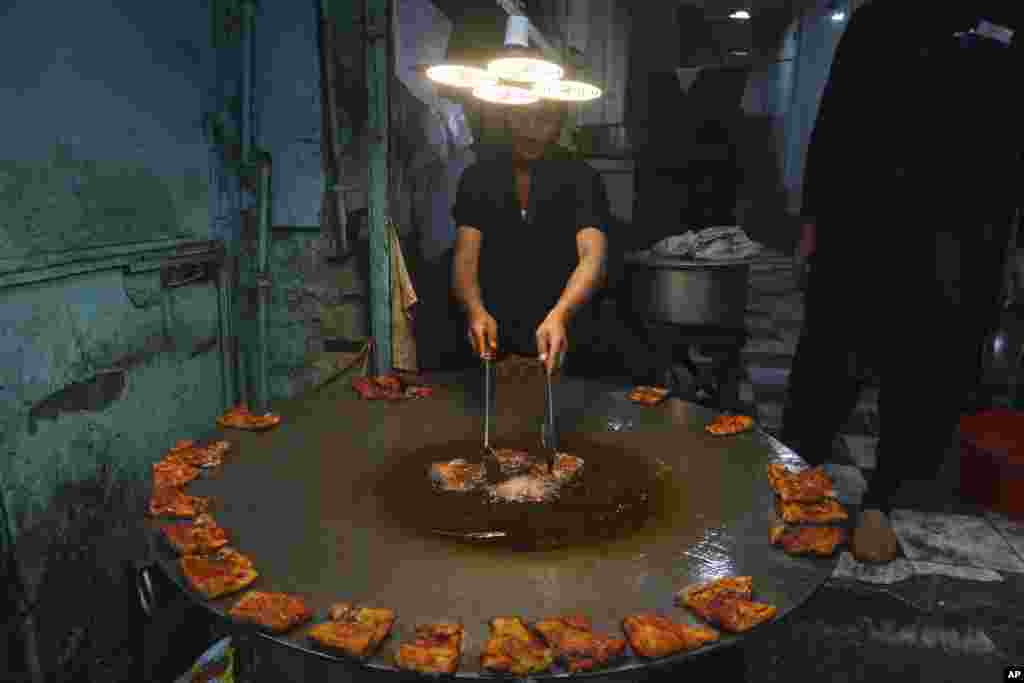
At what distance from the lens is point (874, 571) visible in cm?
334

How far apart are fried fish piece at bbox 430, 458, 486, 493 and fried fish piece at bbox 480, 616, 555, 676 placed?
0.64 meters

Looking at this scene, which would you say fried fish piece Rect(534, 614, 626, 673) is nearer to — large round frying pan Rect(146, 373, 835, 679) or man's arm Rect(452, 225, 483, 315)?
large round frying pan Rect(146, 373, 835, 679)

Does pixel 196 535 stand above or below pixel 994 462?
above

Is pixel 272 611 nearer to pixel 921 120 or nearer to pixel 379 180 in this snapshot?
pixel 379 180

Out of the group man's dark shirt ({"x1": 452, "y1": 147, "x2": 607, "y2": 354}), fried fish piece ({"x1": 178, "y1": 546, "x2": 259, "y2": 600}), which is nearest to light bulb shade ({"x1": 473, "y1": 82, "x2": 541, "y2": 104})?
man's dark shirt ({"x1": 452, "y1": 147, "x2": 607, "y2": 354})

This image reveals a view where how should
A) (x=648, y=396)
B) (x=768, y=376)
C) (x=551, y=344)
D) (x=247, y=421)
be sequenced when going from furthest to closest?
(x=768, y=376) → (x=648, y=396) → (x=551, y=344) → (x=247, y=421)

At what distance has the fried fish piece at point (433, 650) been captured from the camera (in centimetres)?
120

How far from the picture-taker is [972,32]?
3104 mm

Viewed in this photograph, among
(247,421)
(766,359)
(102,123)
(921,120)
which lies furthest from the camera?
(766,359)

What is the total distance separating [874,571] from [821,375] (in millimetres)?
1060

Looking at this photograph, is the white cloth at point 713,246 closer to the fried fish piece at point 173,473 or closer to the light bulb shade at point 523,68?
the light bulb shade at point 523,68

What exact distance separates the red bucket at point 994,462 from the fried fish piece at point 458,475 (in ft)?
11.6

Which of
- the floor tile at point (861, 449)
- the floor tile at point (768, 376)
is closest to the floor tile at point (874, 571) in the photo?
the floor tile at point (861, 449)

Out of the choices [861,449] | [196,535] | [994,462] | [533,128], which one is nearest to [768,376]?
[861,449]
